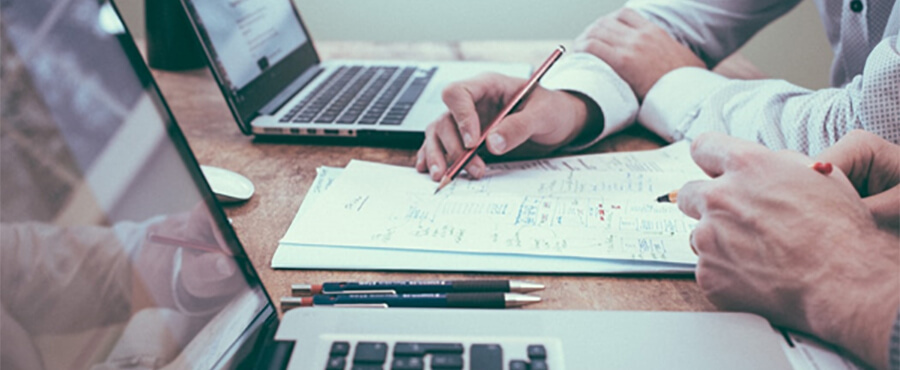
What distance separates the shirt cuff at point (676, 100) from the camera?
0.79m

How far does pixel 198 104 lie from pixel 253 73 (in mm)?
165

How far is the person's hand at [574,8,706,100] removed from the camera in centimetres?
91

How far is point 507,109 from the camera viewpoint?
72 centimetres

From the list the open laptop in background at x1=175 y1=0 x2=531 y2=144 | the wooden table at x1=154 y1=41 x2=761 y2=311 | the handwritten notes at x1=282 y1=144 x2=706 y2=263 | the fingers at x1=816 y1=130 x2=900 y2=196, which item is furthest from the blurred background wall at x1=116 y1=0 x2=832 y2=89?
the fingers at x1=816 y1=130 x2=900 y2=196

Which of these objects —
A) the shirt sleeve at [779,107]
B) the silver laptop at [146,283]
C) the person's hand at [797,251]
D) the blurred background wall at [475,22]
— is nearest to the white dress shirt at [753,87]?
the shirt sleeve at [779,107]

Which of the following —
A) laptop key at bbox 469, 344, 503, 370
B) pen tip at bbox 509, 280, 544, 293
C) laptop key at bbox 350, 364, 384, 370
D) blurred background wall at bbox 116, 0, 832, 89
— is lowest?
blurred background wall at bbox 116, 0, 832, 89

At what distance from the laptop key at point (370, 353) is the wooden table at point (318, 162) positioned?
0.13m

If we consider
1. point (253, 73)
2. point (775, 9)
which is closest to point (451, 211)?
point (253, 73)

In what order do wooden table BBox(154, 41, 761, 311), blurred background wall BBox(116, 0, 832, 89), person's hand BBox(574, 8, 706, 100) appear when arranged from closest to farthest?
1. wooden table BBox(154, 41, 761, 311)
2. person's hand BBox(574, 8, 706, 100)
3. blurred background wall BBox(116, 0, 832, 89)

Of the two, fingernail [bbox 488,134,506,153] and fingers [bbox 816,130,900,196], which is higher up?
fingernail [bbox 488,134,506,153]

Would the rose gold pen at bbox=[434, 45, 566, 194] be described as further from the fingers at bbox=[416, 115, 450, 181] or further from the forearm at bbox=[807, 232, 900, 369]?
the forearm at bbox=[807, 232, 900, 369]

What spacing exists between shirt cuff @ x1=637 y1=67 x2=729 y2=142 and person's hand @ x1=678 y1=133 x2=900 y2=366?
301mm

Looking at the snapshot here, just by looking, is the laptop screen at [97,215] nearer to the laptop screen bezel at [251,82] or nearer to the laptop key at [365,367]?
the laptop key at [365,367]

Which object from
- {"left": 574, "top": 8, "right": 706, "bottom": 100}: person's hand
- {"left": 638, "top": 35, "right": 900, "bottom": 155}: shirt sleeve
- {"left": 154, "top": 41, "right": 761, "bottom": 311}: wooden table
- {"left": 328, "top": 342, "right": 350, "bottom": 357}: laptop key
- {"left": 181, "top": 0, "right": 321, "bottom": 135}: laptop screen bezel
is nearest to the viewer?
{"left": 328, "top": 342, "right": 350, "bottom": 357}: laptop key
